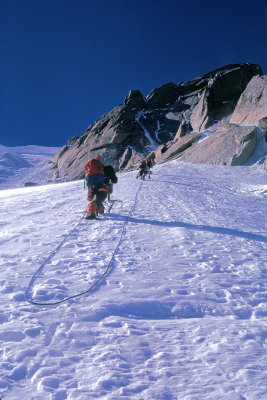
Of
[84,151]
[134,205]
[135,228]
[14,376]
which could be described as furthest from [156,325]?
[84,151]

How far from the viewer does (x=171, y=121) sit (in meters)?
68.2

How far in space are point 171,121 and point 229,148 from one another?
4230 cm

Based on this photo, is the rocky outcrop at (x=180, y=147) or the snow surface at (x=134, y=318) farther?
the rocky outcrop at (x=180, y=147)

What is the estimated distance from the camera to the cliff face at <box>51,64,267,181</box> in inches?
1334

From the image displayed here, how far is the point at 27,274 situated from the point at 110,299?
1297 millimetres

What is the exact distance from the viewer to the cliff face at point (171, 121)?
3388 centimetres

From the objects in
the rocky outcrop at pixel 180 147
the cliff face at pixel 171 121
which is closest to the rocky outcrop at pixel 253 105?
the cliff face at pixel 171 121

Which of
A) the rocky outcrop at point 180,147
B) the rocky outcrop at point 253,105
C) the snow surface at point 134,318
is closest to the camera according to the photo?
the snow surface at point 134,318

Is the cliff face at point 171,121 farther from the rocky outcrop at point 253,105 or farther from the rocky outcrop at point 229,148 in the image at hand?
the rocky outcrop at point 229,148

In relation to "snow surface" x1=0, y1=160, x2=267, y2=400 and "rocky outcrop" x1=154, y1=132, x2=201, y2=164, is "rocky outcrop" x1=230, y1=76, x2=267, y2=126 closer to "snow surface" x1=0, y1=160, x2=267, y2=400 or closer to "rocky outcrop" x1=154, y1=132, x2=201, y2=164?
"rocky outcrop" x1=154, y1=132, x2=201, y2=164

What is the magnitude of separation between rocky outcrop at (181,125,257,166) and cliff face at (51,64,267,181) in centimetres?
15

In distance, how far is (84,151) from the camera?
65.1 meters

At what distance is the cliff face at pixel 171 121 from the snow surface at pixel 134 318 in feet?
87.0

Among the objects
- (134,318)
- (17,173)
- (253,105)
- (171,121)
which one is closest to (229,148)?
(253,105)
